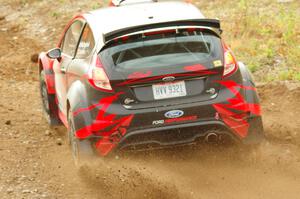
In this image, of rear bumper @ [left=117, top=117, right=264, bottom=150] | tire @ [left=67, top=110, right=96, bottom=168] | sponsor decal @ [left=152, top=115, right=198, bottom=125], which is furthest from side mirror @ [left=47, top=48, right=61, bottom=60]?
sponsor decal @ [left=152, top=115, right=198, bottom=125]

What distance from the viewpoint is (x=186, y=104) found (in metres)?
6.75

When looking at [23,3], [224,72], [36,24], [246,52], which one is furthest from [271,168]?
[23,3]

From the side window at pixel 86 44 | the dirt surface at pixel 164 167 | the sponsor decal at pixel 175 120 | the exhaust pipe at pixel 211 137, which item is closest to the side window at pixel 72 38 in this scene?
the side window at pixel 86 44

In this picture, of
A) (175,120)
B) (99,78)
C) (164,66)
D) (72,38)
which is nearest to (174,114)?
(175,120)

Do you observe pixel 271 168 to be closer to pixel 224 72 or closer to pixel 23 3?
pixel 224 72

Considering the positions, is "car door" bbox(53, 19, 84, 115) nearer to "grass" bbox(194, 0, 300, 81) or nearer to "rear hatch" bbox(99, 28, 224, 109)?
"rear hatch" bbox(99, 28, 224, 109)

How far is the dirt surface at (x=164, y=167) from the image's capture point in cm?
679

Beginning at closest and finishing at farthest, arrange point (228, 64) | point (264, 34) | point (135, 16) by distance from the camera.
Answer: point (228, 64) < point (135, 16) < point (264, 34)

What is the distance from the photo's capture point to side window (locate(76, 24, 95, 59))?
744 centimetres

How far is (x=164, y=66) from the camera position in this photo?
266 inches

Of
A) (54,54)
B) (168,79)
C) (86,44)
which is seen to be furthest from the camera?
(54,54)

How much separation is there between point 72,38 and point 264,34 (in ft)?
19.6

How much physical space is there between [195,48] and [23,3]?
16.7m

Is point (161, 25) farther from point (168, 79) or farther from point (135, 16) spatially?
point (168, 79)
